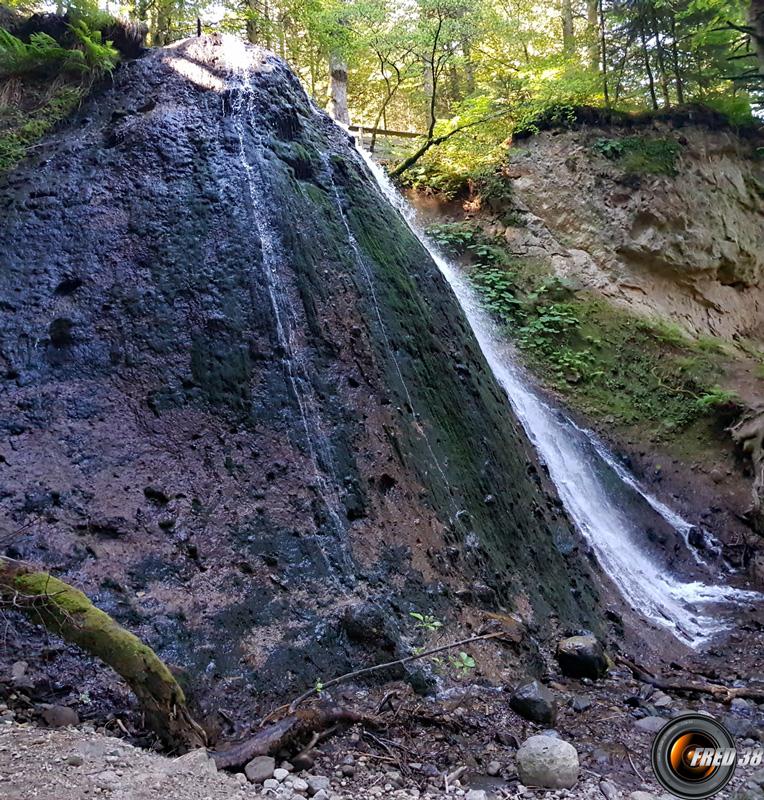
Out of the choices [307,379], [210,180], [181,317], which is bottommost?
[307,379]

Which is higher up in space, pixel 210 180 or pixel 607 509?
pixel 210 180

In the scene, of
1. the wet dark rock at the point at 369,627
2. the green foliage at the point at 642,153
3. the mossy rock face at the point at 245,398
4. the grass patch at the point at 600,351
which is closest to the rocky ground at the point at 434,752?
the wet dark rock at the point at 369,627

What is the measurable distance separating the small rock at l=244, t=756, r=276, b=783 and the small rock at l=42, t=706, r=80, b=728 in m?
0.93

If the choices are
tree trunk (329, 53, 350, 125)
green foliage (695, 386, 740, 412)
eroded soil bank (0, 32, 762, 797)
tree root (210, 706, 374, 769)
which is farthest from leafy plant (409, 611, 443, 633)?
tree trunk (329, 53, 350, 125)

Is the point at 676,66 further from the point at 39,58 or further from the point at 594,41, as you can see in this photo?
the point at 39,58

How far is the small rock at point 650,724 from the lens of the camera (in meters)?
4.40

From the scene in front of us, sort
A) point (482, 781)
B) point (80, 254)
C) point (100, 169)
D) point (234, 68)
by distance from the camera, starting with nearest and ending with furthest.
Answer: point (482, 781)
point (80, 254)
point (100, 169)
point (234, 68)

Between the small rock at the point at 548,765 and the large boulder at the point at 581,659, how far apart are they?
1554mm

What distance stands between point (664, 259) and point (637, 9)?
18.8 feet

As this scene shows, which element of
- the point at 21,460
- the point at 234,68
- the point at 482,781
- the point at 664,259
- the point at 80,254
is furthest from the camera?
the point at 664,259

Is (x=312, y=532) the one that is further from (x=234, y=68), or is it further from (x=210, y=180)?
(x=234, y=68)

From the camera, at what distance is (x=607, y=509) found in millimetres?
8875

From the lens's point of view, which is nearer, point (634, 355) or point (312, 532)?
point (312, 532)

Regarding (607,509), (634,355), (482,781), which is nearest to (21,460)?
(482,781)
